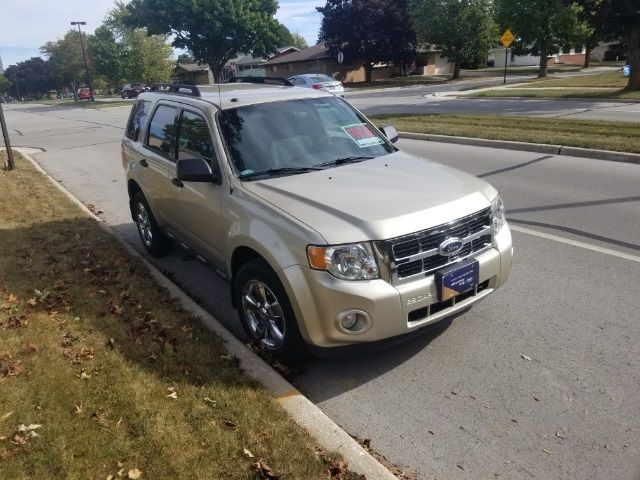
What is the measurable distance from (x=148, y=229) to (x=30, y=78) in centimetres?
14730

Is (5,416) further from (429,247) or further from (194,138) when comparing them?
(429,247)

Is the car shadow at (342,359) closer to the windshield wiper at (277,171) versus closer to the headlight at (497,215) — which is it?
the headlight at (497,215)

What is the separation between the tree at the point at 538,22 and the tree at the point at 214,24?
2597cm

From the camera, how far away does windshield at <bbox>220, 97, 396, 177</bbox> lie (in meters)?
4.34

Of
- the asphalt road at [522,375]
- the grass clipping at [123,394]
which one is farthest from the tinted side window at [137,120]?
the grass clipping at [123,394]

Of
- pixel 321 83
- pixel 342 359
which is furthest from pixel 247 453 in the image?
pixel 321 83

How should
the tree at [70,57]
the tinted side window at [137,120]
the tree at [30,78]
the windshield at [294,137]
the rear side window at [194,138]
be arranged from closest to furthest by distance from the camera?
the windshield at [294,137] < the rear side window at [194,138] < the tinted side window at [137,120] < the tree at [70,57] < the tree at [30,78]

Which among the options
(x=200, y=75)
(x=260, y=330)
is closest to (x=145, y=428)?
(x=260, y=330)

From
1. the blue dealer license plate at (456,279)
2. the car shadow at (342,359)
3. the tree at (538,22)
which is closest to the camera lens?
the blue dealer license plate at (456,279)

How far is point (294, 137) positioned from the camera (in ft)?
15.0

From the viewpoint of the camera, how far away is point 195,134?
191 inches

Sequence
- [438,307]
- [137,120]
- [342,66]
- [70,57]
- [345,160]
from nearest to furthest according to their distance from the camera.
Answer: [438,307] < [345,160] < [137,120] < [342,66] < [70,57]

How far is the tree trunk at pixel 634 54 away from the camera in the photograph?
22306 mm

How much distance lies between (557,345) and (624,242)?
2.56 meters
